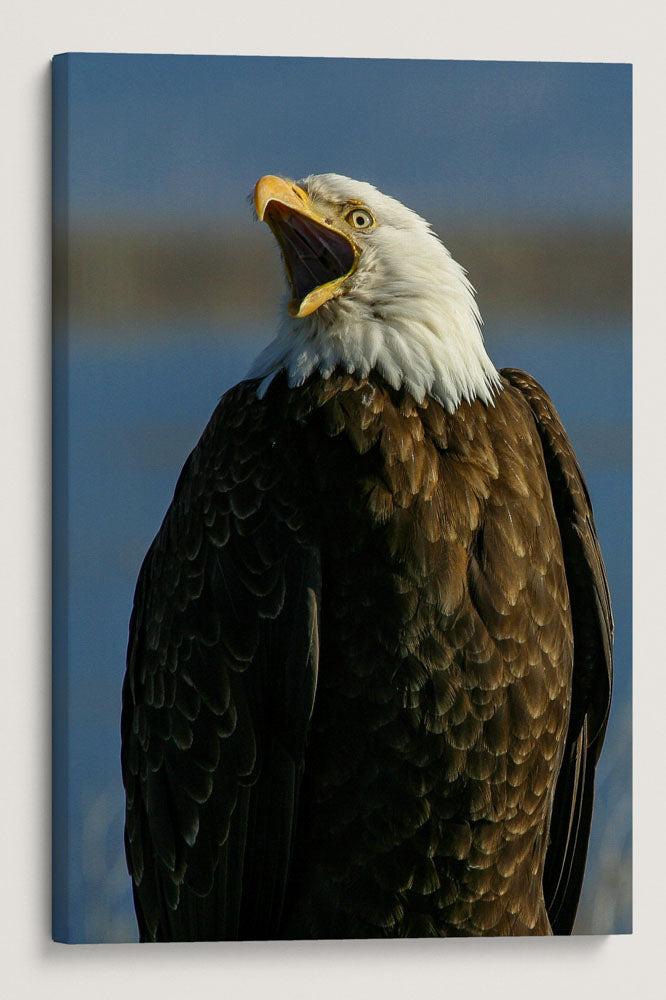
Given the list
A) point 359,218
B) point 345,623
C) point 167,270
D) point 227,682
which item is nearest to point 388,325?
point 359,218

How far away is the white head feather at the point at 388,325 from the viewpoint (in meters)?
2.69

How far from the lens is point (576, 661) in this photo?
9.58ft

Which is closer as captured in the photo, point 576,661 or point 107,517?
point 107,517

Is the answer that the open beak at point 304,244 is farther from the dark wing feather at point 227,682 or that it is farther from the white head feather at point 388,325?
the dark wing feather at point 227,682

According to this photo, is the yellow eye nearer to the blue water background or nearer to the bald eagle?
the bald eagle

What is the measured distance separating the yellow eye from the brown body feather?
0.29m

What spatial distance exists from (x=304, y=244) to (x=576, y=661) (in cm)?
99

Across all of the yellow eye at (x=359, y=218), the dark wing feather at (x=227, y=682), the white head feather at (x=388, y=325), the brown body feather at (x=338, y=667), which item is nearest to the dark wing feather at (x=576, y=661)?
the brown body feather at (x=338, y=667)

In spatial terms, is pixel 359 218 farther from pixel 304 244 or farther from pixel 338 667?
pixel 338 667

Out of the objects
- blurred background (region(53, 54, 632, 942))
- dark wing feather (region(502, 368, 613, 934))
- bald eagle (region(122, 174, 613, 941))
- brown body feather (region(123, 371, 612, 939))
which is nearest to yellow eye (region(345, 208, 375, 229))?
bald eagle (region(122, 174, 613, 941))

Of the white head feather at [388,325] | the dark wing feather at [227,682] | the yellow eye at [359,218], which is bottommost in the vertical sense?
the dark wing feather at [227,682]

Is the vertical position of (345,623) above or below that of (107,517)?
below

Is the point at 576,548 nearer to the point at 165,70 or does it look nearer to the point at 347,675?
the point at 347,675

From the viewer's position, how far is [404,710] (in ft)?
8.79
